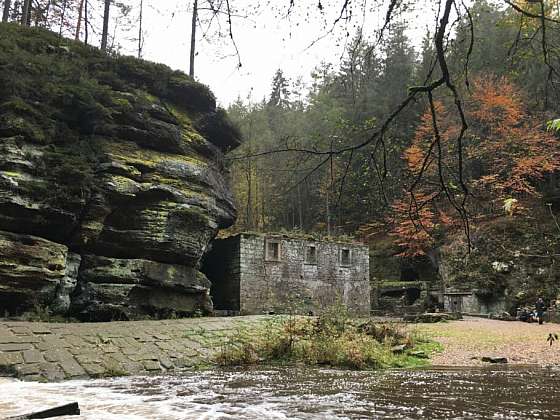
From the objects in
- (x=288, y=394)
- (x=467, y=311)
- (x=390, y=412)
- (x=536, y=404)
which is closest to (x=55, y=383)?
(x=288, y=394)

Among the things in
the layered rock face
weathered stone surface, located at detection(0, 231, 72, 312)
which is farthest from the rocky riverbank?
the layered rock face

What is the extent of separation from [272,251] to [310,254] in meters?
2.26

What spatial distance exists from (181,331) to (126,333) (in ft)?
4.73

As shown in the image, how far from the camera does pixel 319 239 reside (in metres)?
24.6

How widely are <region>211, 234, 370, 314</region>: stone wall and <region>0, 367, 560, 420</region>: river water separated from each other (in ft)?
42.1

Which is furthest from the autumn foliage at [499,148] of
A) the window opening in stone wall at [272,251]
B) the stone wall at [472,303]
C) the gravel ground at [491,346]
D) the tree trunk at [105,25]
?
the tree trunk at [105,25]

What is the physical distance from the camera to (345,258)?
25203mm

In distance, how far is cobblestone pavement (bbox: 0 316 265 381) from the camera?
8.59 meters

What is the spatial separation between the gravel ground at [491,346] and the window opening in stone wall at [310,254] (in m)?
8.85

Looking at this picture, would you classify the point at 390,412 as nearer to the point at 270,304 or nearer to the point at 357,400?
the point at 357,400

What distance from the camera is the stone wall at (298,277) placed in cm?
2202

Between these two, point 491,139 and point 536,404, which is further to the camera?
point 491,139

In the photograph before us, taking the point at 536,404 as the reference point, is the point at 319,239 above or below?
above

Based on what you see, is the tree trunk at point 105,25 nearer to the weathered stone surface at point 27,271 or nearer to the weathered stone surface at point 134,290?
the weathered stone surface at point 134,290
